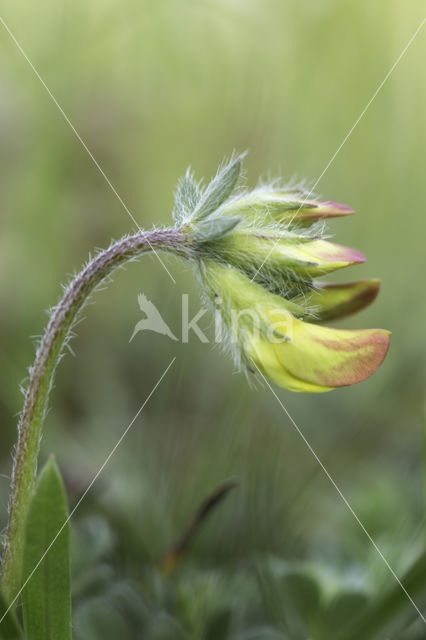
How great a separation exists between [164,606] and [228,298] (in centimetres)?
66

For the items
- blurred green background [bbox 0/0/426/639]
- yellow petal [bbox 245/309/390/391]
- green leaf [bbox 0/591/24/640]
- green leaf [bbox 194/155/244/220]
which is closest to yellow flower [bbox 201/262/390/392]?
yellow petal [bbox 245/309/390/391]

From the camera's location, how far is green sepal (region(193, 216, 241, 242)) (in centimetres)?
117

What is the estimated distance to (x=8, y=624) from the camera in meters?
0.85

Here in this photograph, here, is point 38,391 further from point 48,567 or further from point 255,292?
point 255,292

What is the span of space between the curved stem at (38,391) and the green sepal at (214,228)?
0.09 metres

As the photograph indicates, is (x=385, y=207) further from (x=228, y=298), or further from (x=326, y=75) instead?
(x=228, y=298)

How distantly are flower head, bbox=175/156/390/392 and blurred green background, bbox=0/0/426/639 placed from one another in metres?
0.34

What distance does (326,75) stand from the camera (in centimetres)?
337

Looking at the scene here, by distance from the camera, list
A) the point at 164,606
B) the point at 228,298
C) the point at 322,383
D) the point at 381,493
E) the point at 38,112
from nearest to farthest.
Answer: the point at 322,383 → the point at 228,298 → the point at 164,606 → the point at 381,493 → the point at 38,112

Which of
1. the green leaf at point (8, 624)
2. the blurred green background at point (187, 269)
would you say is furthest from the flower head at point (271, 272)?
the green leaf at point (8, 624)

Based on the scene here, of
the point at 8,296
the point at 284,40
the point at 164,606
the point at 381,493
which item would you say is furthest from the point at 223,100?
the point at 164,606

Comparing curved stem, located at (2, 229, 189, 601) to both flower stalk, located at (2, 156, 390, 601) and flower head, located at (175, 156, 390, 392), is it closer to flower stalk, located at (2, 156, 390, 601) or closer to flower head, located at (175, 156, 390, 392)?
flower stalk, located at (2, 156, 390, 601)

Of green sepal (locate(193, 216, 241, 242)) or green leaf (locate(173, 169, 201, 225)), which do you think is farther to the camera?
green leaf (locate(173, 169, 201, 225))

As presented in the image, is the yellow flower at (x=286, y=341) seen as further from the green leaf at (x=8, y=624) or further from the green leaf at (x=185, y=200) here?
the green leaf at (x=8, y=624)
